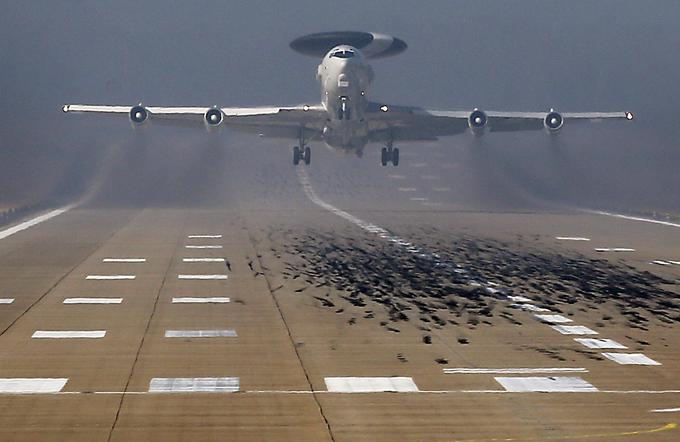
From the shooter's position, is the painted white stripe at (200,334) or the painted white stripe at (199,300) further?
the painted white stripe at (199,300)

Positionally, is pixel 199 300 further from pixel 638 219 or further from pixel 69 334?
pixel 638 219

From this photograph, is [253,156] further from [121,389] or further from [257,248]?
[121,389]

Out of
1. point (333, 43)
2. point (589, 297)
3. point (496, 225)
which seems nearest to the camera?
point (589, 297)

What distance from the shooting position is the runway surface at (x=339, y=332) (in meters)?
19.2

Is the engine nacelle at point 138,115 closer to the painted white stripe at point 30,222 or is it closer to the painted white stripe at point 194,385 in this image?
the painted white stripe at point 30,222

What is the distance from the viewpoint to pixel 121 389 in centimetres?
2161

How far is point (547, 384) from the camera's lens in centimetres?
2230

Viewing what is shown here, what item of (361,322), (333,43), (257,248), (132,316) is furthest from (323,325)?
(333,43)

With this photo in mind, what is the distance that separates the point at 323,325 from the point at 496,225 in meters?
43.0

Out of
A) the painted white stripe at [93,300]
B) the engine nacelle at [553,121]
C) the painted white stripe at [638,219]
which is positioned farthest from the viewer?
the engine nacelle at [553,121]

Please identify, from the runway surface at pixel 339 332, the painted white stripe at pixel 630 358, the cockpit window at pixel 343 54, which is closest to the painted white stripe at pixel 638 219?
the runway surface at pixel 339 332

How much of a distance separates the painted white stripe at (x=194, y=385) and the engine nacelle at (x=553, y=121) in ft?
199

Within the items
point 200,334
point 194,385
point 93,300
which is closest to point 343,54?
point 93,300

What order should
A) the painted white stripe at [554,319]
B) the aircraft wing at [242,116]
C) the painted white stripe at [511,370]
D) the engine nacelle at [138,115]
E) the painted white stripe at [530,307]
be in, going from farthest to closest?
1. the engine nacelle at [138,115]
2. the aircraft wing at [242,116]
3. the painted white stripe at [530,307]
4. the painted white stripe at [554,319]
5. the painted white stripe at [511,370]
